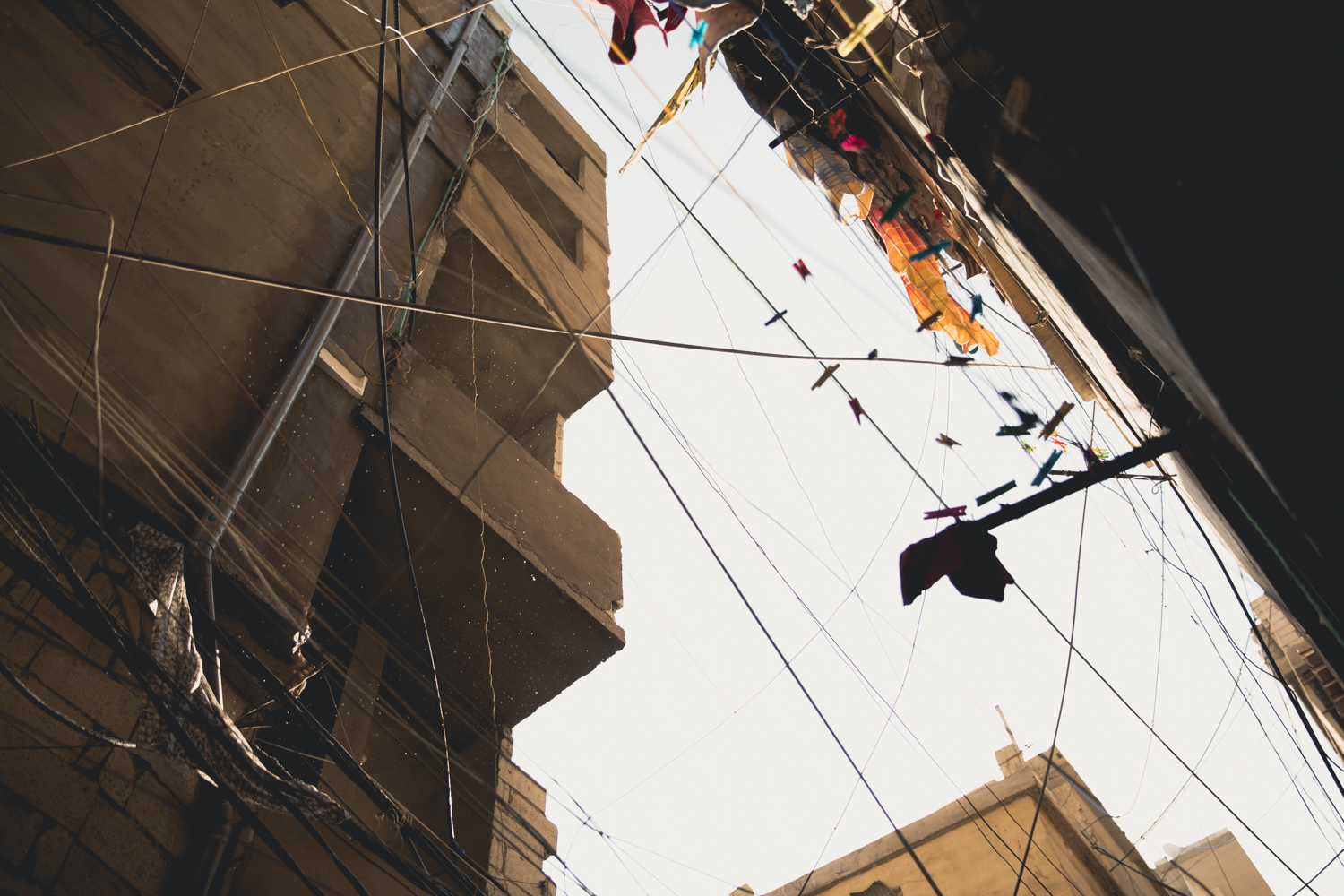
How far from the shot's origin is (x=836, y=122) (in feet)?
22.4

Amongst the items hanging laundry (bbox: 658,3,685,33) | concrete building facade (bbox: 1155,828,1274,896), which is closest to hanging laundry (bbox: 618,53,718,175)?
hanging laundry (bbox: 658,3,685,33)

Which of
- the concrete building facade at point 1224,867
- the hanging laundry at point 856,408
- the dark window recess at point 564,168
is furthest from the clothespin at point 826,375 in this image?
the concrete building facade at point 1224,867

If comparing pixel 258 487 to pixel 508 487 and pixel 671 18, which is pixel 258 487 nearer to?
pixel 508 487

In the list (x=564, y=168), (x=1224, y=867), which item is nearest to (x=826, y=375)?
(x=564, y=168)

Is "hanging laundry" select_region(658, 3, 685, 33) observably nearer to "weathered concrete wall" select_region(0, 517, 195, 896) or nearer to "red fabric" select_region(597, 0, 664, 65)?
"red fabric" select_region(597, 0, 664, 65)

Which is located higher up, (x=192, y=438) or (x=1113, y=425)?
(x=1113, y=425)

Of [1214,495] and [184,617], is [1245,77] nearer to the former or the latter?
[1214,495]

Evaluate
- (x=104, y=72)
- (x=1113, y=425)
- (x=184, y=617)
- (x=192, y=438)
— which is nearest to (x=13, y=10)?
(x=104, y=72)

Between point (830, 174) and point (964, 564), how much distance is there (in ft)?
13.2

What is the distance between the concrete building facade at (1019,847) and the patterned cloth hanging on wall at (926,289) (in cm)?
675

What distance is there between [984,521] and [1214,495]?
2.08 m

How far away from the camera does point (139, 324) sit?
4516mm

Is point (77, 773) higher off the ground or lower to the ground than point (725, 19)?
lower

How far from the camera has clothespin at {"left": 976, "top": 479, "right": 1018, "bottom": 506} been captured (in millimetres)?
4004
